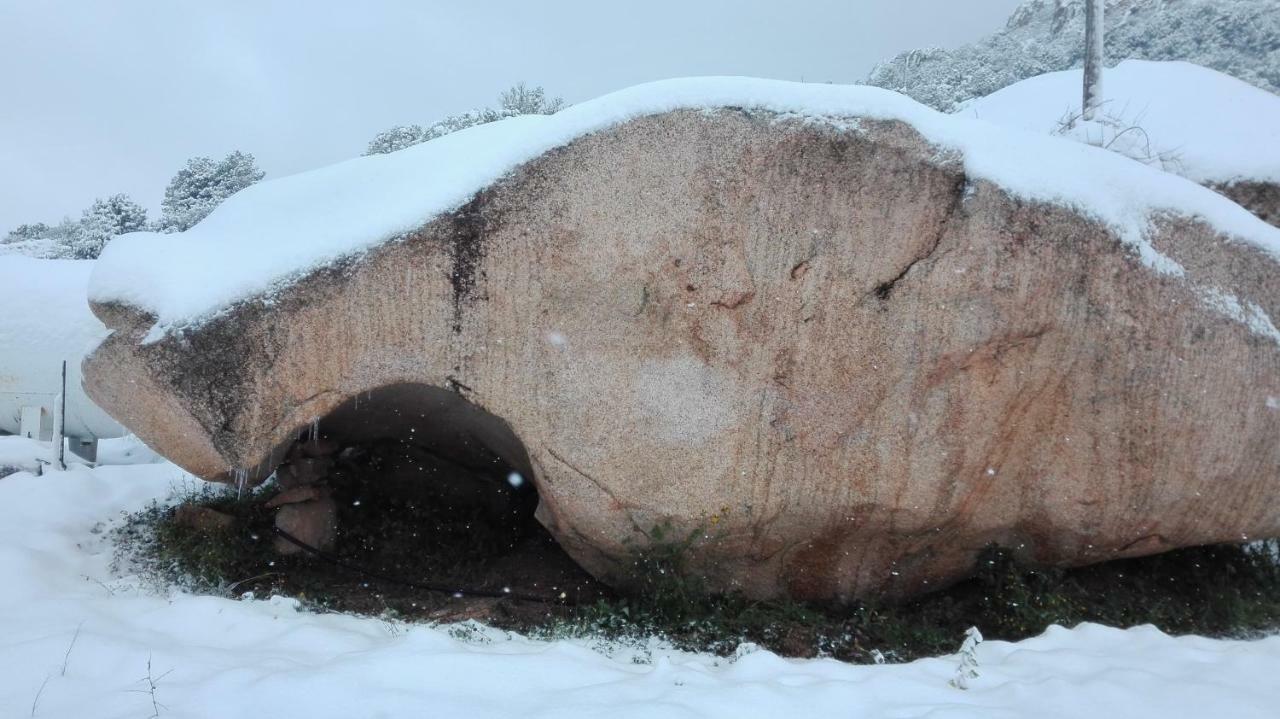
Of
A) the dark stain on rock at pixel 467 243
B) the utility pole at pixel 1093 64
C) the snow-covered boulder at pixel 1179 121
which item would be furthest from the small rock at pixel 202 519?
the utility pole at pixel 1093 64

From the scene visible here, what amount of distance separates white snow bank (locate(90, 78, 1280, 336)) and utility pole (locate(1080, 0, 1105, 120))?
10.2 ft

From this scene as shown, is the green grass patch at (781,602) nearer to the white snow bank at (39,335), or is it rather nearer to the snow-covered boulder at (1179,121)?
the snow-covered boulder at (1179,121)

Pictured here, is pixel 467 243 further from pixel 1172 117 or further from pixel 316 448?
pixel 1172 117

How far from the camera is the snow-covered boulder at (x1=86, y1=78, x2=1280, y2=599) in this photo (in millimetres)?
4320

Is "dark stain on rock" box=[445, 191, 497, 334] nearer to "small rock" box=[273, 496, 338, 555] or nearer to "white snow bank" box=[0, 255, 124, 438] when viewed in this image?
"small rock" box=[273, 496, 338, 555]

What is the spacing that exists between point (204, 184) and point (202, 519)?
1720 centimetres

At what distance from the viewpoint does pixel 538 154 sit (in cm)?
431

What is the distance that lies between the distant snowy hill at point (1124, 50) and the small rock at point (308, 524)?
47.9 feet

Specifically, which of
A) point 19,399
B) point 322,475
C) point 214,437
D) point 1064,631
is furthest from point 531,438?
point 19,399

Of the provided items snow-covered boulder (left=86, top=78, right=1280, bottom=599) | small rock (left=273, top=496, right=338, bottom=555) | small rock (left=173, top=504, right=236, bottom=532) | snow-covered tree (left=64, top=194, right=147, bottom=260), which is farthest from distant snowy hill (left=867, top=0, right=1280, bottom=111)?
snow-covered tree (left=64, top=194, right=147, bottom=260)

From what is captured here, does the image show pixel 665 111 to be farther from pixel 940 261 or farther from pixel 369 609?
pixel 369 609

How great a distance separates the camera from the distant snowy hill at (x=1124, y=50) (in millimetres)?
19000

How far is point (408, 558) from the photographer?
18.2 ft

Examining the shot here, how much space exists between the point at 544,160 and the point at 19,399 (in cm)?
991
